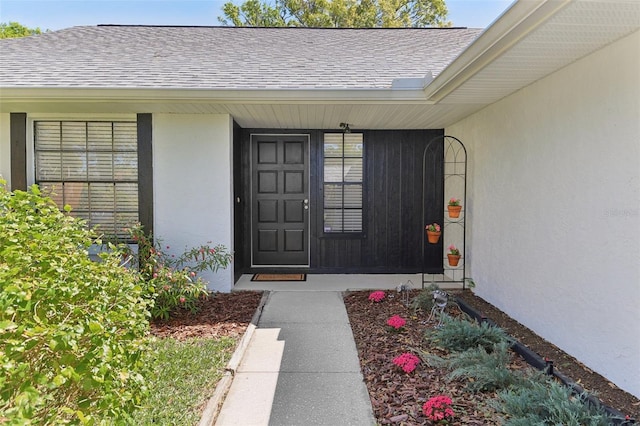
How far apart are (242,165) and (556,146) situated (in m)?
4.31

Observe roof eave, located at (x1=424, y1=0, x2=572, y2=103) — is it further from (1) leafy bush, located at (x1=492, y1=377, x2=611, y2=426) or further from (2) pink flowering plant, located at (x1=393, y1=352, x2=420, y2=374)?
(2) pink flowering plant, located at (x1=393, y1=352, x2=420, y2=374)

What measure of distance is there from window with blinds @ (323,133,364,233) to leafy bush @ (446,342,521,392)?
3.48 meters

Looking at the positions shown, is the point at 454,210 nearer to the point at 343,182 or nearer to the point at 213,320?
the point at 343,182

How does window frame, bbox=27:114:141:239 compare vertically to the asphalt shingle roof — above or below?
below

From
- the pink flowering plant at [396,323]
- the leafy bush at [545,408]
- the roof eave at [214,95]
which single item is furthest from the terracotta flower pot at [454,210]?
the leafy bush at [545,408]

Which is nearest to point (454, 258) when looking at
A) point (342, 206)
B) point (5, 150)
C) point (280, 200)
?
point (342, 206)

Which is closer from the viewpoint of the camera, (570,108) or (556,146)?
(570,108)

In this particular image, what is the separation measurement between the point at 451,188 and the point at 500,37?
11.7 feet

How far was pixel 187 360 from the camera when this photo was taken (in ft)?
9.59

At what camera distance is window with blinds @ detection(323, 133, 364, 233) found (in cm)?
617

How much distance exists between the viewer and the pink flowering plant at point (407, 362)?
274 centimetres

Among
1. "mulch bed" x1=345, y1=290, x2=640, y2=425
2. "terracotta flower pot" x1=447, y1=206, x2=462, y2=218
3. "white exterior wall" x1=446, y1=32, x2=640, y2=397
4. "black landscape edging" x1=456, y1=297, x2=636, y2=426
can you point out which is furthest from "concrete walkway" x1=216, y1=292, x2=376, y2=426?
"terracotta flower pot" x1=447, y1=206, x2=462, y2=218

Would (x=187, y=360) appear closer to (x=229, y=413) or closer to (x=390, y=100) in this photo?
(x=229, y=413)

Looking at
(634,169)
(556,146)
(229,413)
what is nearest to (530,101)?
(556,146)
